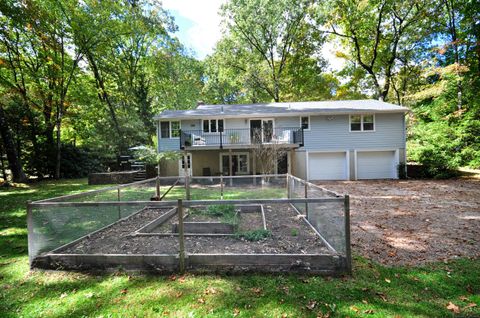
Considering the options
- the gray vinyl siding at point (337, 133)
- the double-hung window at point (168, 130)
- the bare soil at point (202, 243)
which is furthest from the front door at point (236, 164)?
the bare soil at point (202, 243)

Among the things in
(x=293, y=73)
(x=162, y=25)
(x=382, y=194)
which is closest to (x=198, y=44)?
(x=162, y=25)

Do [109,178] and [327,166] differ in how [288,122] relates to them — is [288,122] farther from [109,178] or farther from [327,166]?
[109,178]

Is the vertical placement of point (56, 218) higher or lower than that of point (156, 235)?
higher

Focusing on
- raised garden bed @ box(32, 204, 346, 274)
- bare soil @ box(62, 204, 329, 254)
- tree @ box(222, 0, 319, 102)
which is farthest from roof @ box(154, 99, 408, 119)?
bare soil @ box(62, 204, 329, 254)

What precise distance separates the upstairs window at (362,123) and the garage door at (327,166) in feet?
6.42

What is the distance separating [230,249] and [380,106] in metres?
16.2

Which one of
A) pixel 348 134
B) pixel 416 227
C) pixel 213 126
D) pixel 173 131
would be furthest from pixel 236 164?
pixel 416 227

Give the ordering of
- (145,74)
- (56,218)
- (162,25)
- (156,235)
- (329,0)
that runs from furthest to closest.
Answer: (145,74), (162,25), (329,0), (156,235), (56,218)

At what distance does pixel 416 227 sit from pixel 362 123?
37.9ft

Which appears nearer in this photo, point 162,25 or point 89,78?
point 89,78

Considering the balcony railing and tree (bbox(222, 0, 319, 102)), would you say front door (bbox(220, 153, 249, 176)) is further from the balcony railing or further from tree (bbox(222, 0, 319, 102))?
tree (bbox(222, 0, 319, 102))

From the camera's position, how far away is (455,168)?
46.9 feet

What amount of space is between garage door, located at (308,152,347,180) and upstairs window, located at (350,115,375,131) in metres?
1.96

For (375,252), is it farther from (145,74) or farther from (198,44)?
(198,44)
